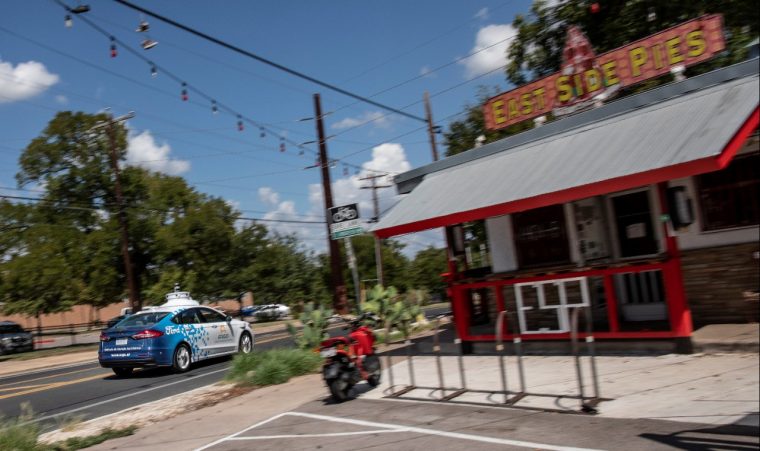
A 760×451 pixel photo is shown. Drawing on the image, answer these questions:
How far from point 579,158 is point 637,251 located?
8.45 ft

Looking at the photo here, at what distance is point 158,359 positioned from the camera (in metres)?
14.8

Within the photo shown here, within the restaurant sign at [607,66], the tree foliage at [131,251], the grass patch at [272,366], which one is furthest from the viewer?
the tree foliage at [131,251]

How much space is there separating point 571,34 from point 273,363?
8.62 meters

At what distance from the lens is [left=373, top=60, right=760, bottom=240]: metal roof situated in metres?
7.60

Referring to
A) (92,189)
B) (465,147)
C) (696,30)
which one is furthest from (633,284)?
(92,189)

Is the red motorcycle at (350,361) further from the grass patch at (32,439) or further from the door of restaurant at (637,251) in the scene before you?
the door of restaurant at (637,251)

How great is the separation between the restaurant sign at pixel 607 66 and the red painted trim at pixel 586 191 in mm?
3792

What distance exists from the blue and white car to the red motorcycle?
6.08 m

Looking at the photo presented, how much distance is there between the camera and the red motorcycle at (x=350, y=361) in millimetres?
9398

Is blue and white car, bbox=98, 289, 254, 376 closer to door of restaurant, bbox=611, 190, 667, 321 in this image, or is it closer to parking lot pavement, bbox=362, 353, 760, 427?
parking lot pavement, bbox=362, 353, 760, 427

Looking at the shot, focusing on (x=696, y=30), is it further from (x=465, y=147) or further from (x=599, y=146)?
(x=465, y=147)

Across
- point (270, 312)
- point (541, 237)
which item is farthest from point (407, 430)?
point (270, 312)

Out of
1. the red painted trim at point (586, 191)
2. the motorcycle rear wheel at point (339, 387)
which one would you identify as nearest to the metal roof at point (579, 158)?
the red painted trim at point (586, 191)

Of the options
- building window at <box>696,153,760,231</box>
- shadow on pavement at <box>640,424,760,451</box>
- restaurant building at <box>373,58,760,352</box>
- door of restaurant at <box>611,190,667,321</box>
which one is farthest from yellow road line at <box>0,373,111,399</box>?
building window at <box>696,153,760,231</box>
